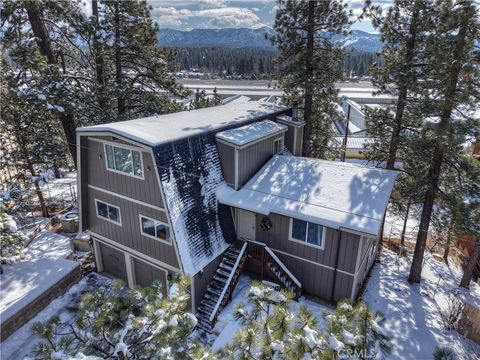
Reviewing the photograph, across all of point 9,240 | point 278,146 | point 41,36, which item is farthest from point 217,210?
point 41,36

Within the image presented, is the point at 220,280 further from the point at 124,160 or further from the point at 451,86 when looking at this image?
the point at 451,86

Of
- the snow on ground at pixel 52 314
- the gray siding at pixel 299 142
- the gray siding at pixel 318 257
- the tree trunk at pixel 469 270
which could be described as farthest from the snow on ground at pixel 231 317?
the gray siding at pixel 299 142

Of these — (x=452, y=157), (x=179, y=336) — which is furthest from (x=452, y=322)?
(x=179, y=336)

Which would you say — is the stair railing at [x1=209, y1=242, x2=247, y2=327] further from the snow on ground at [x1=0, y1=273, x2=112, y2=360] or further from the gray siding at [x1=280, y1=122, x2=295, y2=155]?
the gray siding at [x1=280, y1=122, x2=295, y2=155]

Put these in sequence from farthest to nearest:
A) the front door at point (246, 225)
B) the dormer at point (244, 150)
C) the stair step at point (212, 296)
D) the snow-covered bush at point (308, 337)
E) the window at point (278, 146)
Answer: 1. the window at point (278, 146)
2. the front door at point (246, 225)
3. the dormer at point (244, 150)
4. the stair step at point (212, 296)
5. the snow-covered bush at point (308, 337)

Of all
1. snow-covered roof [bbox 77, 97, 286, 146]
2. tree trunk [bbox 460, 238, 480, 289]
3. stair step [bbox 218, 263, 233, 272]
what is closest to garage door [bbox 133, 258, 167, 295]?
stair step [bbox 218, 263, 233, 272]

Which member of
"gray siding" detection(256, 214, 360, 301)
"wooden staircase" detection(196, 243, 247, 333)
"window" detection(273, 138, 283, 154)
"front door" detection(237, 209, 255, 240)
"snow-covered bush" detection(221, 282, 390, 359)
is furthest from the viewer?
"window" detection(273, 138, 283, 154)

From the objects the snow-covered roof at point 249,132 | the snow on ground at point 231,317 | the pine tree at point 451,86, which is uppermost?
the pine tree at point 451,86

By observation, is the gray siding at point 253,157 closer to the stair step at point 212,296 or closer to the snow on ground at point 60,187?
the stair step at point 212,296
